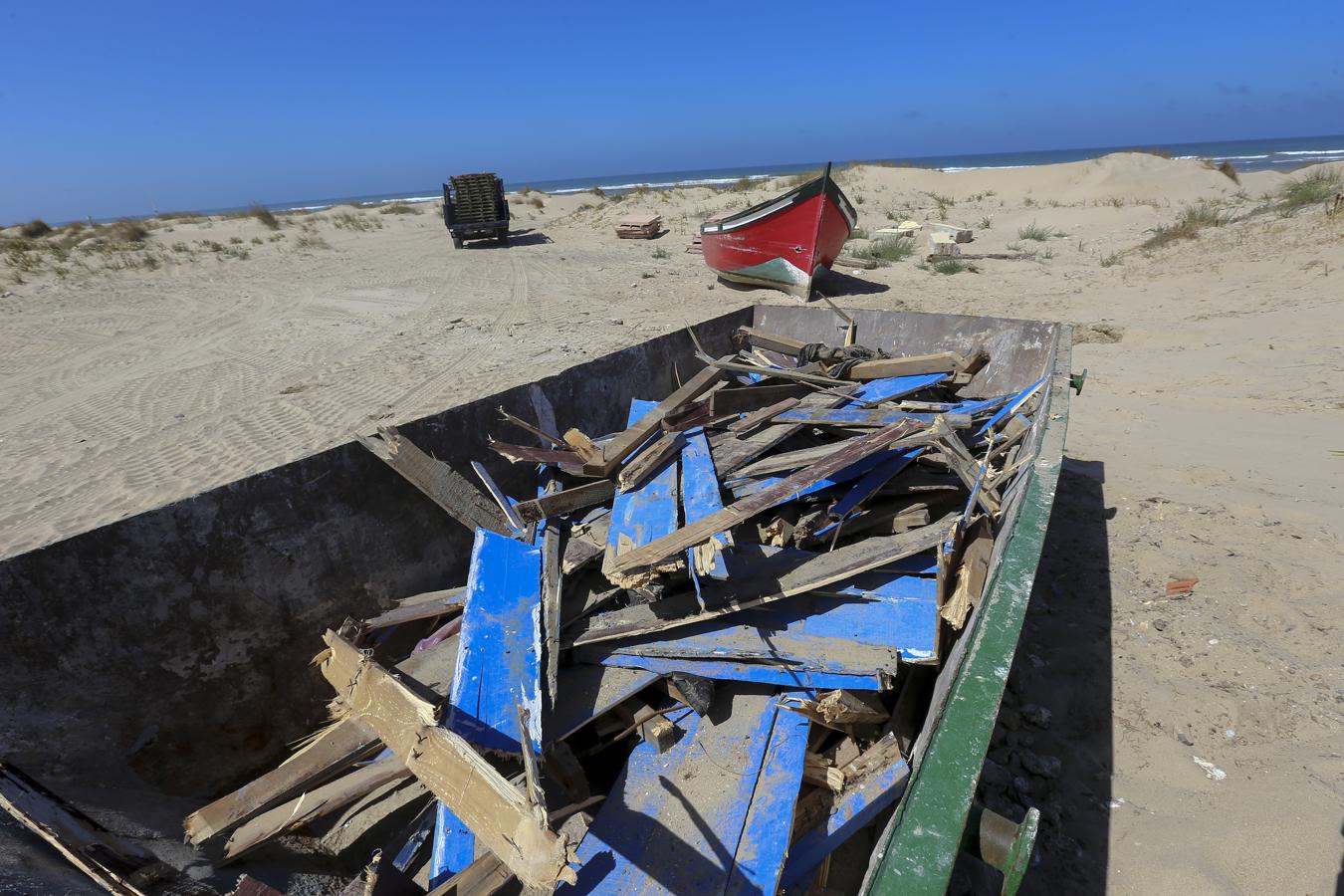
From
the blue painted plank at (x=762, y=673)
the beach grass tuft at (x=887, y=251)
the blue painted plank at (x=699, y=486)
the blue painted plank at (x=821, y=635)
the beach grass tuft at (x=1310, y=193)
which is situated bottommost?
the blue painted plank at (x=762, y=673)

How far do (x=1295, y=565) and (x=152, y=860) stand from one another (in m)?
5.25

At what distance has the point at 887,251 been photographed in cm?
1450

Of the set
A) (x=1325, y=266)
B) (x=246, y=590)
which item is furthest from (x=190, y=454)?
(x=1325, y=266)

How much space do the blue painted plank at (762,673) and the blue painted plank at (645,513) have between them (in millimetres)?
404

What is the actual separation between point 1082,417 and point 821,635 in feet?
17.3

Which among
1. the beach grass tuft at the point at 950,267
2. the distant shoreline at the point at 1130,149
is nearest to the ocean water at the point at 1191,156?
the distant shoreline at the point at 1130,149

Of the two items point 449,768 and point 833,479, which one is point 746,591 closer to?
point 833,479

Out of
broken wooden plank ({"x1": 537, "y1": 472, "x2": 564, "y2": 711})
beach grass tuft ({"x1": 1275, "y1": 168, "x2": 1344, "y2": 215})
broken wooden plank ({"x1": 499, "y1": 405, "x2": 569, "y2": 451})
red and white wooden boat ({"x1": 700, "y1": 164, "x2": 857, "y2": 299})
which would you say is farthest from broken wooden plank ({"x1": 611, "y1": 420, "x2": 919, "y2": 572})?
beach grass tuft ({"x1": 1275, "y1": 168, "x2": 1344, "y2": 215})

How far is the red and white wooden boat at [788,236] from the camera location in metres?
10.6

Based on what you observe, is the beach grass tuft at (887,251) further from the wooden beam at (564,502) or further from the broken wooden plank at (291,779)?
the broken wooden plank at (291,779)

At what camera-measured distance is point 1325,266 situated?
9586 mm

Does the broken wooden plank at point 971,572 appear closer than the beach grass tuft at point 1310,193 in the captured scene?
Yes

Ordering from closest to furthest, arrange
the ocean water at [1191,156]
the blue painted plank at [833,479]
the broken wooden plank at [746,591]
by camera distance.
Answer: the broken wooden plank at [746,591] → the blue painted plank at [833,479] → the ocean water at [1191,156]

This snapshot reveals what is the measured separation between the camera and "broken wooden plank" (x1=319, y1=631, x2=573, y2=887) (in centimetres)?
135
